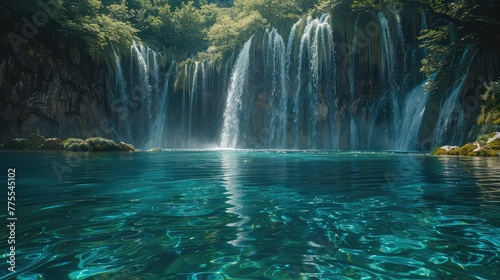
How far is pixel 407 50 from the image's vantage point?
86.7ft

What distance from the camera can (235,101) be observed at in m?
32.8

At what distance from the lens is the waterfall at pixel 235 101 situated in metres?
32.2

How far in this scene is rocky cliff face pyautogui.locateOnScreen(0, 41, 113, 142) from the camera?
26.7 metres

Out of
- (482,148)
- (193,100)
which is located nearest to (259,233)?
(482,148)

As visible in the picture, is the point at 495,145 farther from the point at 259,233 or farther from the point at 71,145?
the point at 71,145

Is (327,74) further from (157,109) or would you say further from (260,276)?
(260,276)

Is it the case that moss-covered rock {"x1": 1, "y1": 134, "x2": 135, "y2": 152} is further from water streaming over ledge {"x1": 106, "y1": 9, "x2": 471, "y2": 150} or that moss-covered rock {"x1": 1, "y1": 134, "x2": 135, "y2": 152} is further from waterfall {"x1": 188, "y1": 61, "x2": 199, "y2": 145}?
waterfall {"x1": 188, "y1": 61, "x2": 199, "y2": 145}

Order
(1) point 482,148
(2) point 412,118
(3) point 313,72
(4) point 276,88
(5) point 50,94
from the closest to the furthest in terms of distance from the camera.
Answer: (1) point 482,148
(2) point 412,118
(3) point 313,72
(5) point 50,94
(4) point 276,88

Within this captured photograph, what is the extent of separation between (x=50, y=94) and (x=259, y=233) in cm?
3202

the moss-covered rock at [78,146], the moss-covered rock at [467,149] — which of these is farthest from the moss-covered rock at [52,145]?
the moss-covered rock at [467,149]

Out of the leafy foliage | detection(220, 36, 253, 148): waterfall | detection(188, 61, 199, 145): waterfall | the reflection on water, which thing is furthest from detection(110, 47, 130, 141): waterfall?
the leafy foliage

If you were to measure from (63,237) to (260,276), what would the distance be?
178cm

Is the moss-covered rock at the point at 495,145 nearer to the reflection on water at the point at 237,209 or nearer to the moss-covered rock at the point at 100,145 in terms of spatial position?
the reflection on water at the point at 237,209

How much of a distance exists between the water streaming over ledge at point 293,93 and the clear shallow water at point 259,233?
1826cm
